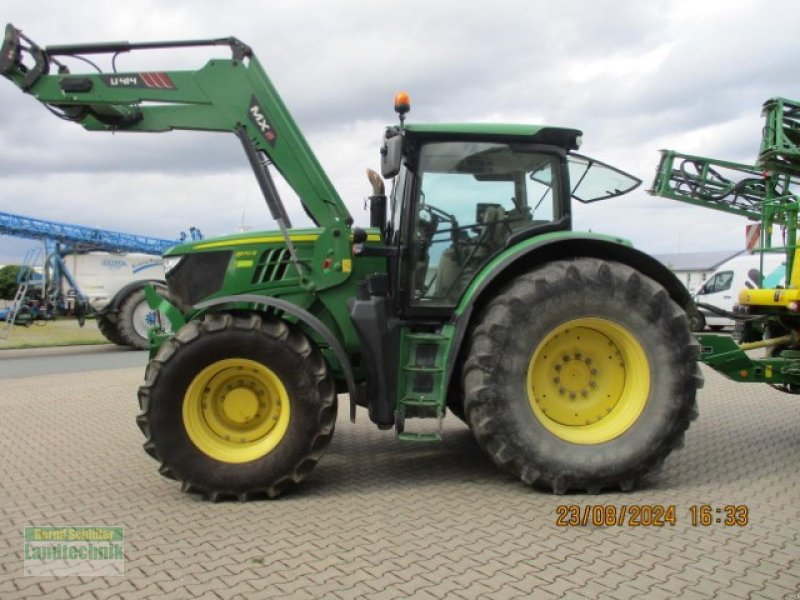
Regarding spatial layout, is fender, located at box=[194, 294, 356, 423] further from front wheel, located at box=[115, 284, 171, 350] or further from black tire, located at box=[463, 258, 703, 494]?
front wheel, located at box=[115, 284, 171, 350]

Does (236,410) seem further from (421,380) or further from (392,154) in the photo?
(392,154)

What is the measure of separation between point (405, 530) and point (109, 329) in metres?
12.2

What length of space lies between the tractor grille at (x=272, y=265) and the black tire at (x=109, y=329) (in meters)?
10.5

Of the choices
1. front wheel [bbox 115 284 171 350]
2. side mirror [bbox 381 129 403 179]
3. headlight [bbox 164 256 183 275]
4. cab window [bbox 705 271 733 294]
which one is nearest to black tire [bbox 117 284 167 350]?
front wheel [bbox 115 284 171 350]

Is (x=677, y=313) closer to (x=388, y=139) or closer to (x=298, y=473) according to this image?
(x=388, y=139)

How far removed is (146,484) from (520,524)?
8.54ft

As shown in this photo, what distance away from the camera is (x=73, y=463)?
17.6ft

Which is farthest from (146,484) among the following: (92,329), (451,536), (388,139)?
(92,329)

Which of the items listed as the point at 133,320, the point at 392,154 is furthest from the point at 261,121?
the point at 133,320

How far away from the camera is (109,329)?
14352 mm

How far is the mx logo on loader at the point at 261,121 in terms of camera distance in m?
4.74

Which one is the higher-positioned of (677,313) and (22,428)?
(677,313)

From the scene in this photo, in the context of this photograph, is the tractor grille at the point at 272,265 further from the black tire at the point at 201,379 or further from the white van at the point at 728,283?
the white van at the point at 728,283

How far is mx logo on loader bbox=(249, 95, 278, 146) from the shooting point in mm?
4742
